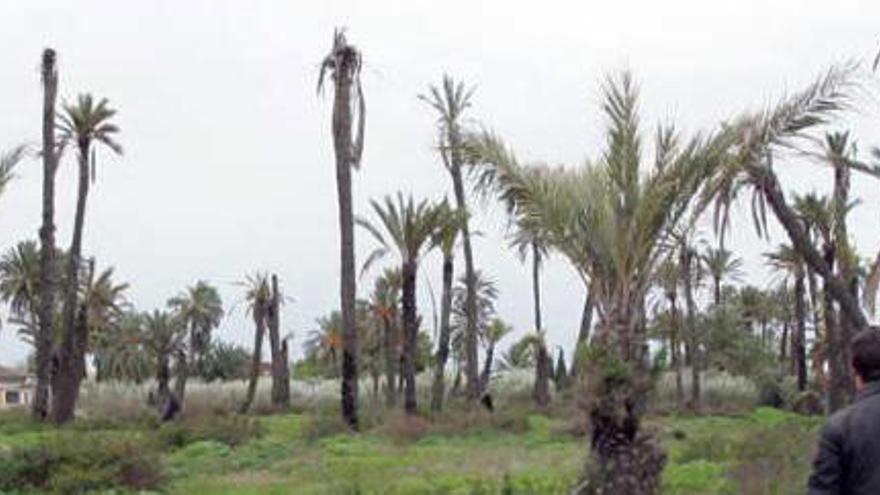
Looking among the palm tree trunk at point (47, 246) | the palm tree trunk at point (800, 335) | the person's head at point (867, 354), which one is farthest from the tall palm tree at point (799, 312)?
the person's head at point (867, 354)

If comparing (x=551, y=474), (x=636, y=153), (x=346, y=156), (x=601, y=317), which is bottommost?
(x=551, y=474)

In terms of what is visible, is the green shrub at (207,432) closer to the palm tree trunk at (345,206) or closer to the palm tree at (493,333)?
the palm tree trunk at (345,206)

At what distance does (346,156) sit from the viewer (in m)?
37.7

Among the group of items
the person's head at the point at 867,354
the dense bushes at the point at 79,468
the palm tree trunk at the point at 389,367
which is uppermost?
the palm tree trunk at the point at 389,367

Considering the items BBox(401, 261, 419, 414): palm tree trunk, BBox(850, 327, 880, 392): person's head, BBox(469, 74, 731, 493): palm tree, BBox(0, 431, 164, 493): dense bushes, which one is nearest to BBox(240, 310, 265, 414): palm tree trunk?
BBox(401, 261, 419, 414): palm tree trunk

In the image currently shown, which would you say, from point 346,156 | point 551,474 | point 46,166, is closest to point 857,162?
point 551,474

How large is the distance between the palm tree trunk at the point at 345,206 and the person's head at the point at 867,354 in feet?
103

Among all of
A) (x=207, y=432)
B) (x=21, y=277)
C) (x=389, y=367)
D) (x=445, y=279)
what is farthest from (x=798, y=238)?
(x=21, y=277)

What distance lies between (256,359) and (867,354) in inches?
2063

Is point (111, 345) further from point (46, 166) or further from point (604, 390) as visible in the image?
point (604, 390)

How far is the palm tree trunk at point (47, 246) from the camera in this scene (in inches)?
1731

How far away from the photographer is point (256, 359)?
5762cm

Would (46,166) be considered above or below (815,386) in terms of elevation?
above

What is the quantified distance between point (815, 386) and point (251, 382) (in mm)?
20139
